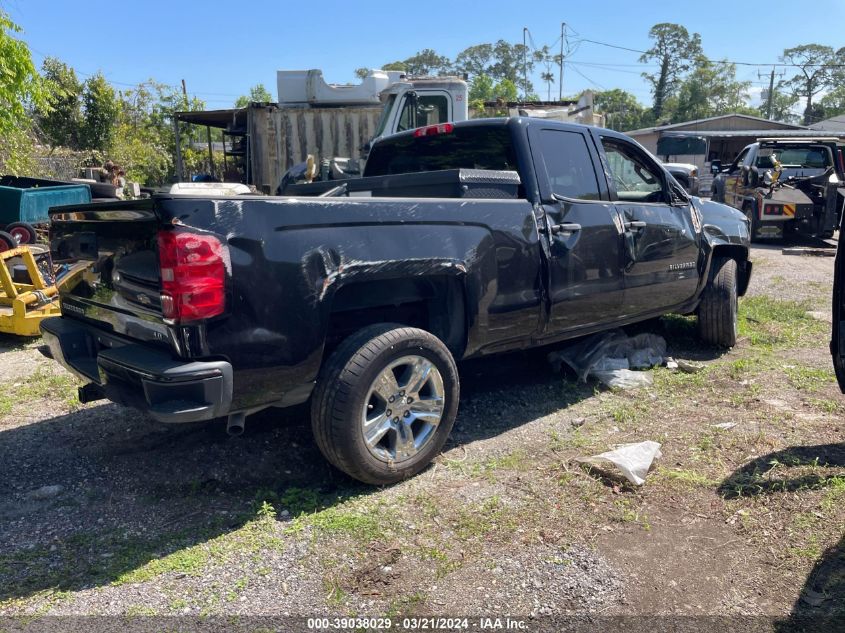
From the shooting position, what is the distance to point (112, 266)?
3.31 metres

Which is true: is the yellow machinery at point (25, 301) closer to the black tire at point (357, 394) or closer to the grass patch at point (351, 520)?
the black tire at point (357, 394)

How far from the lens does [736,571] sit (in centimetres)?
286

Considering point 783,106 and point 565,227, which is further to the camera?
point 783,106

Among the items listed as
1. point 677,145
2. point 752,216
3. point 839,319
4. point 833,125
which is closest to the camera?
point 839,319

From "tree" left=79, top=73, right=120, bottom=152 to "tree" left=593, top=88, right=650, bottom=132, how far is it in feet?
198

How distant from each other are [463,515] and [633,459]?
1.05 metres

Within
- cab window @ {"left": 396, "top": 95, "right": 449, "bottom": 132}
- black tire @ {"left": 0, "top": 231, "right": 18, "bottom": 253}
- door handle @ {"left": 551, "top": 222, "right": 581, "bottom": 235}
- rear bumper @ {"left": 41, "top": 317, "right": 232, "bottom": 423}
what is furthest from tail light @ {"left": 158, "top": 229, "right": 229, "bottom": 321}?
cab window @ {"left": 396, "top": 95, "right": 449, "bottom": 132}

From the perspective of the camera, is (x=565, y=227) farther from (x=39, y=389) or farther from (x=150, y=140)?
(x=150, y=140)

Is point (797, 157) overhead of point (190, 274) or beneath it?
overhead

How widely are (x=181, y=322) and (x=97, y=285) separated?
2.97 feet

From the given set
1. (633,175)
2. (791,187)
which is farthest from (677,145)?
(633,175)

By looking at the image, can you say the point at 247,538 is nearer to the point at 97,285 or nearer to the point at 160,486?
the point at 160,486

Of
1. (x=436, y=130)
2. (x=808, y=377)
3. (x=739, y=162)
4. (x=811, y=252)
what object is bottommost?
(x=808, y=377)

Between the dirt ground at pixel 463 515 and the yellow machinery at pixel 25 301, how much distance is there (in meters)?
1.36
